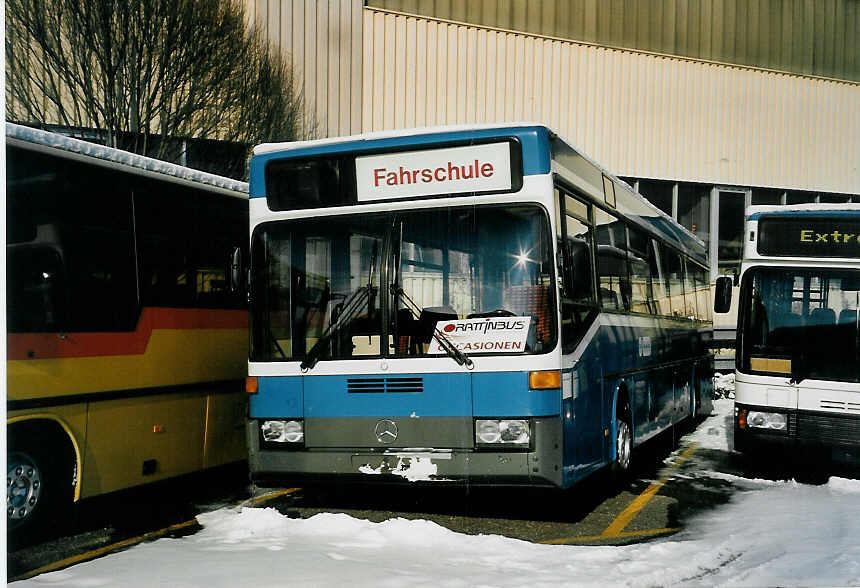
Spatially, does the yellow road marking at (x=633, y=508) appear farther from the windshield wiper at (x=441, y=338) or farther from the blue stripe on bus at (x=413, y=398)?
the windshield wiper at (x=441, y=338)

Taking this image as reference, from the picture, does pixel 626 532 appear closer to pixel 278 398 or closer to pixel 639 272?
pixel 278 398

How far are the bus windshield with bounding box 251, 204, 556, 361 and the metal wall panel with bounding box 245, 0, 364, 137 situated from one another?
14396 millimetres

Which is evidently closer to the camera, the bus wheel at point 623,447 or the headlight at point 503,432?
the headlight at point 503,432

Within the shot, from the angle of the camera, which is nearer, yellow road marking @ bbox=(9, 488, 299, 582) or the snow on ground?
the snow on ground

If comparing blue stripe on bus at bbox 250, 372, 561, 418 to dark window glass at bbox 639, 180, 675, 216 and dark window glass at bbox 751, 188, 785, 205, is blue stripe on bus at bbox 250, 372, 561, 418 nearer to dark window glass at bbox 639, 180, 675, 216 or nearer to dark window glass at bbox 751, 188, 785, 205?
dark window glass at bbox 639, 180, 675, 216

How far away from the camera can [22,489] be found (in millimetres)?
7543

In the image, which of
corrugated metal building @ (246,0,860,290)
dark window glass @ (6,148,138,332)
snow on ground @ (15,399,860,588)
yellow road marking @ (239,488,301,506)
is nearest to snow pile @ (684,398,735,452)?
snow on ground @ (15,399,860,588)

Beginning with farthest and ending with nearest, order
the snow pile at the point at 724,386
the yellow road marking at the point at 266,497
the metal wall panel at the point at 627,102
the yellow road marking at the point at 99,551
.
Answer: the metal wall panel at the point at 627,102
the snow pile at the point at 724,386
the yellow road marking at the point at 266,497
the yellow road marking at the point at 99,551

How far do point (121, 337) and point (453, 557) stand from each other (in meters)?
3.42

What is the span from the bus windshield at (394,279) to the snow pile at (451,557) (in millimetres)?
1359

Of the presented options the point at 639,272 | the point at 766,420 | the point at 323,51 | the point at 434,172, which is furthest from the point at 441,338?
the point at 323,51

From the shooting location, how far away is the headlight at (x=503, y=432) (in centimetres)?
739

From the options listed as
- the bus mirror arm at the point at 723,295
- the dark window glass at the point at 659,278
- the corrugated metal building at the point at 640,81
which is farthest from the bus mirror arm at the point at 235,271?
the corrugated metal building at the point at 640,81

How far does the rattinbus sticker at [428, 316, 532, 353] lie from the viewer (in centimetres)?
745
